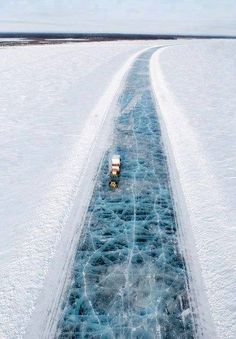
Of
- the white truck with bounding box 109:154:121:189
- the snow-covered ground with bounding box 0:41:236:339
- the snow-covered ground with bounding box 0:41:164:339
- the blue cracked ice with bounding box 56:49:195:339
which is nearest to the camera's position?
the blue cracked ice with bounding box 56:49:195:339

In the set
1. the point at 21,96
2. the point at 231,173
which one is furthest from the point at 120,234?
the point at 21,96

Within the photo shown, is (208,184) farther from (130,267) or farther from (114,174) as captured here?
(130,267)

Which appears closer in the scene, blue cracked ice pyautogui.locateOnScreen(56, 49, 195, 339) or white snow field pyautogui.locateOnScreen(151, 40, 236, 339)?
blue cracked ice pyautogui.locateOnScreen(56, 49, 195, 339)

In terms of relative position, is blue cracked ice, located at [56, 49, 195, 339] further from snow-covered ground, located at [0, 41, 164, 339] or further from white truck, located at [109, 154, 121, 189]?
snow-covered ground, located at [0, 41, 164, 339]

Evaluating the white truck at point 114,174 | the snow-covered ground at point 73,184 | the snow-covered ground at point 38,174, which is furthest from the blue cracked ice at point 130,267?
the snow-covered ground at point 38,174

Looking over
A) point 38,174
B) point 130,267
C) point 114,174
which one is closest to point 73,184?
point 114,174

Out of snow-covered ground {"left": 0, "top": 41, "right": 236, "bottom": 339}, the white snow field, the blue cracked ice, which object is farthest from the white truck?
the white snow field
